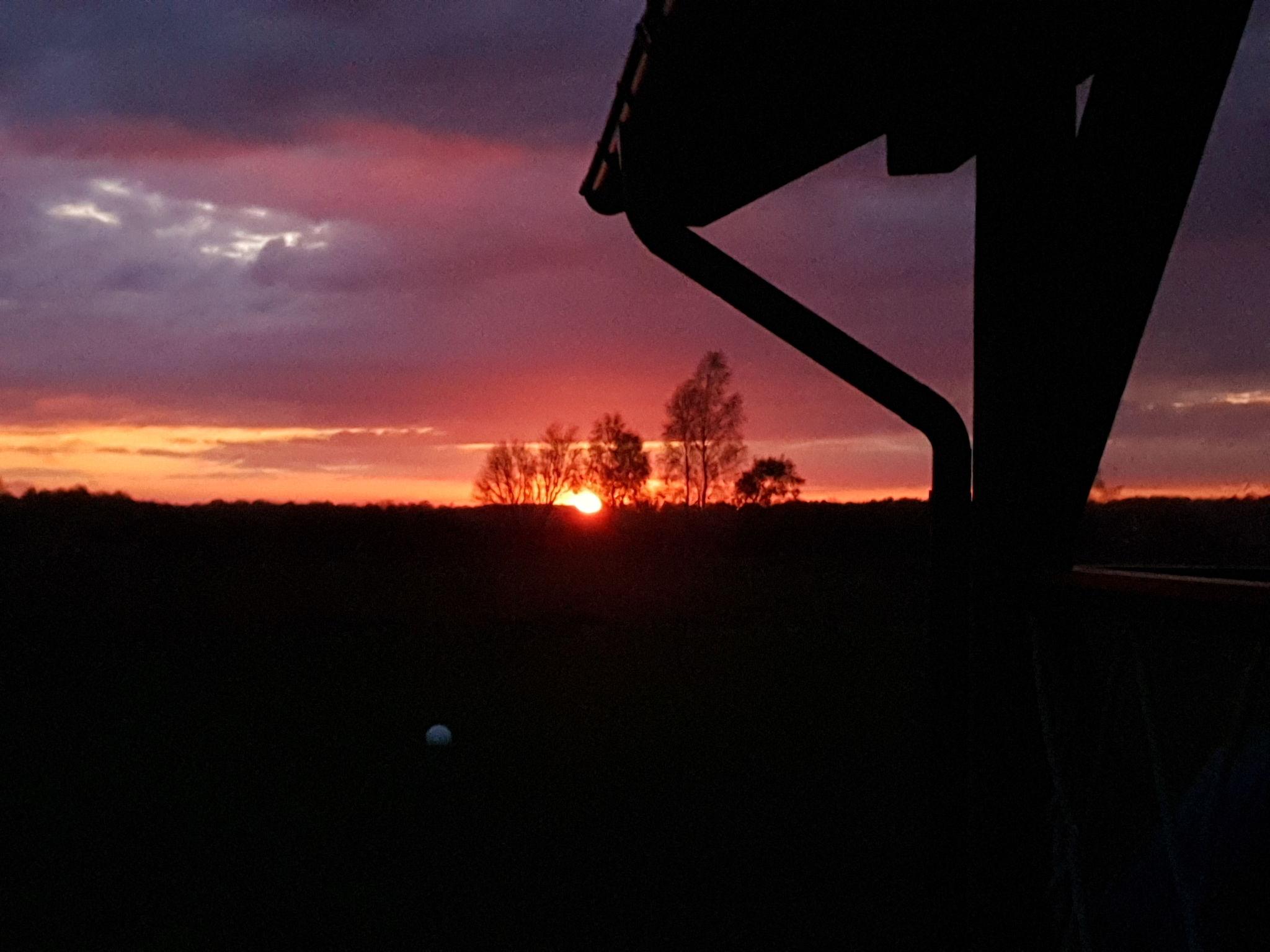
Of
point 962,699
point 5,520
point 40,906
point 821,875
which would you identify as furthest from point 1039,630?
point 5,520

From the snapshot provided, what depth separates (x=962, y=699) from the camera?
79.7 inches

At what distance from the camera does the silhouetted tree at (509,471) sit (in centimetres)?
3328

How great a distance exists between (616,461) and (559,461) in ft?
6.25

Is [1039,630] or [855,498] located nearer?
[1039,630]

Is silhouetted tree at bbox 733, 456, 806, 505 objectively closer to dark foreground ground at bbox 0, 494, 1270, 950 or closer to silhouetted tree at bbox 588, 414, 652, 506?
silhouetted tree at bbox 588, 414, 652, 506

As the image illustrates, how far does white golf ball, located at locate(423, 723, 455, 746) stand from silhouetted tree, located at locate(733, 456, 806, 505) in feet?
87.6

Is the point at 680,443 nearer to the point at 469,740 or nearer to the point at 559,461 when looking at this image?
the point at 559,461

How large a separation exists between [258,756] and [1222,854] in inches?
259

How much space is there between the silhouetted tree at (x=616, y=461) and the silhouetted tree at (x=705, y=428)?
204 cm

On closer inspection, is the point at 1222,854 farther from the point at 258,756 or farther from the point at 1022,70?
the point at 258,756

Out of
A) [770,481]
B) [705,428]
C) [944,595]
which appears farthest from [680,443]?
[944,595]

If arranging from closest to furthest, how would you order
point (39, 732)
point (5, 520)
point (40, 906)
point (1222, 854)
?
point (1222, 854), point (40, 906), point (39, 732), point (5, 520)

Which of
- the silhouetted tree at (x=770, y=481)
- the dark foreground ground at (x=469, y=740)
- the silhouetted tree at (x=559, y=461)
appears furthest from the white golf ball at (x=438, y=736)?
the silhouetted tree at (x=770, y=481)

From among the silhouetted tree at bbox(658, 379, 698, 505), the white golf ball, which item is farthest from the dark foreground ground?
the silhouetted tree at bbox(658, 379, 698, 505)
